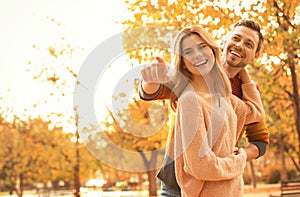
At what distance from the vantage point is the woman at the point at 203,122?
1124mm

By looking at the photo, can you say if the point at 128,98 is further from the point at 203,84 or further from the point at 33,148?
A: the point at 33,148

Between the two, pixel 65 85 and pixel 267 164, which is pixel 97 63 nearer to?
pixel 65 85

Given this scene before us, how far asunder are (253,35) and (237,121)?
28 cm

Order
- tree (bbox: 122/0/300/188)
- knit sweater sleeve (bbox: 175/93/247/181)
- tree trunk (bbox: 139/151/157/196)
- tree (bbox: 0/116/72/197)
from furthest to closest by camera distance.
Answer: tree (bbox: 0/116/72/197) → tree trunk (bbox: 139/151/157/196) → tree (bbox: 122/0/300/188) → knit sweater sleeve (bbox: 175/93/247/181)

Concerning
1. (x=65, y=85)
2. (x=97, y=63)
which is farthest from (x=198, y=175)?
(x=65, y=85)

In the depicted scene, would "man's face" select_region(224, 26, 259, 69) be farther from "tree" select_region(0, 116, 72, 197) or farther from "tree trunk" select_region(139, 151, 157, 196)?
"tree" select_region(0, 116, 72, 197)

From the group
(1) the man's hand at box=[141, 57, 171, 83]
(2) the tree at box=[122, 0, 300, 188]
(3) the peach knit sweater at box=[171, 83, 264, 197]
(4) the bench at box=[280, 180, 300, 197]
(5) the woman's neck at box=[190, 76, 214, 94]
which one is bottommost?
(4) the bench at box=[280, 180, 300, 197]

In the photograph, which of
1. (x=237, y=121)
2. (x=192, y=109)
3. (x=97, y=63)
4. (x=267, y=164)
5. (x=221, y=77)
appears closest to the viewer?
(x=192, y=109)

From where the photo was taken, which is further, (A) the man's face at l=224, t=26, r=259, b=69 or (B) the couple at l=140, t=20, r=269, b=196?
(A) the man's face at l=224, t=26, r=259, b=69

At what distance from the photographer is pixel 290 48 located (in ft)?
17.2

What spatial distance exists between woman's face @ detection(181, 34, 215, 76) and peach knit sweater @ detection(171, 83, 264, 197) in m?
0.05

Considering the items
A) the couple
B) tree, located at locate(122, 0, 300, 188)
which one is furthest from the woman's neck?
tree, located at locate(122, 0, 300, 188)

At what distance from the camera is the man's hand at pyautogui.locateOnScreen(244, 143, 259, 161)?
1.36 m

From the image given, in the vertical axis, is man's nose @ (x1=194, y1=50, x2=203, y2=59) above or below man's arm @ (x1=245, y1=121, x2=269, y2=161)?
above
